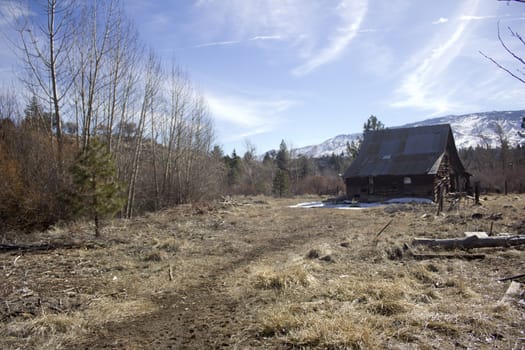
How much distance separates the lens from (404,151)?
2956cm

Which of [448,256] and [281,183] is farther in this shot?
[281,183]

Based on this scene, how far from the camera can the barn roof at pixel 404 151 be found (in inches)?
1085

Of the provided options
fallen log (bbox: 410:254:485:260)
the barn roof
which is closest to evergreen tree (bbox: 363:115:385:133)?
Result: the barn roof

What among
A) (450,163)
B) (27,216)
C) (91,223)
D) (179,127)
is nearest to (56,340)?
(27,216)

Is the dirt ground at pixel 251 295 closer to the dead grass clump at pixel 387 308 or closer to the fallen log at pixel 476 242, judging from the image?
the dead grass clump at pixel 387 308

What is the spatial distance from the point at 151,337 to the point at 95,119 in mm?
14100

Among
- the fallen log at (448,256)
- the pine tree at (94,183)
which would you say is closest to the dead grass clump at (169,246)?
the pine tree at (94,183)

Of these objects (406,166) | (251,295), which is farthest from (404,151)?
(251,295)

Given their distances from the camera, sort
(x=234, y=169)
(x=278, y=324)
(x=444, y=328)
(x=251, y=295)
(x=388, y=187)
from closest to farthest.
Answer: (x=444, y=328) → (x=278, y=324) → (x=251, y=295) → (x=388, y=187) → (x=234, y=169)

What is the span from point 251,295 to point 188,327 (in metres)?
1.44

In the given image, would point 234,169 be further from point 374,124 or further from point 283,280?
point 283,280

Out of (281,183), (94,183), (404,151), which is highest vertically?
(404,151)

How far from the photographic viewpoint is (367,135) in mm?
33469

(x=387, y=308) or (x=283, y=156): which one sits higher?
(x=283, y=156)
